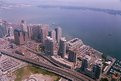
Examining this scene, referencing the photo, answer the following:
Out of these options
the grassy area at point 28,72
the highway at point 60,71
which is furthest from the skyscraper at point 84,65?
the grassy area at point 28,72

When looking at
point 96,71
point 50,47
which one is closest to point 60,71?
point 96,71

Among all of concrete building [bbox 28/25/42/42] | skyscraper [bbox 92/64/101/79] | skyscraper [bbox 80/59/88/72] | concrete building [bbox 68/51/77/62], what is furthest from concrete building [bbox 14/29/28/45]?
skyscraper [bbox 92/64/101/79]

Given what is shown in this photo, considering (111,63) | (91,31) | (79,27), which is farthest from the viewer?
(79,27)

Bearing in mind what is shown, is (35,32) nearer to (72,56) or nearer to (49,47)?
(49,47)

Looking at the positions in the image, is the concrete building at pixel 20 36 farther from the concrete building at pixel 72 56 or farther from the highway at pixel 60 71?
the concrete building at pixel 72 56

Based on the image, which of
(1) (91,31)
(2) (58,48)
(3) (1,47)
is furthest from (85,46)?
(3) (1,47)

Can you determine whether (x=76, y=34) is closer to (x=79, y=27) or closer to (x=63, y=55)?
(x=79, y=27)
